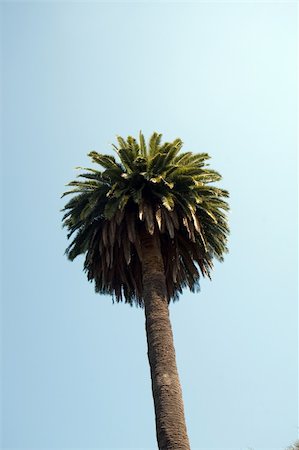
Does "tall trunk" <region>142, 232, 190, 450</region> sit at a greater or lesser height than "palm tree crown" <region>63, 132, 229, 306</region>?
lesser

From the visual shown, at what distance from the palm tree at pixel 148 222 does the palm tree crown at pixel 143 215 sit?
42 millimetres

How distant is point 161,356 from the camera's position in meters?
19.4

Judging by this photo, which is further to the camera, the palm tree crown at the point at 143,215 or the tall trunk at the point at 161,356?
the palm tree crown at the point at 143,215

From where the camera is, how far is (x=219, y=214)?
25094 mm

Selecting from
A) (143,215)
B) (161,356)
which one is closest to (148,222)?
(143,215)

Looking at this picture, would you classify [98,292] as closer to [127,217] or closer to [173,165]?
[127,217]

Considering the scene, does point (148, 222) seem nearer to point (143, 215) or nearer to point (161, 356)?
point (143, 215)

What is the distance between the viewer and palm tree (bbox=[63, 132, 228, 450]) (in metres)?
22.5

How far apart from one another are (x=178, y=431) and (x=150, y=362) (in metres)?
2.87

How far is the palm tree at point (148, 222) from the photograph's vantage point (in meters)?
22.5

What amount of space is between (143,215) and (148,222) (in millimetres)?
625

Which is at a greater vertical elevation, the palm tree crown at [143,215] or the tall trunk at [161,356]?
the palm tree crown at [143,215]

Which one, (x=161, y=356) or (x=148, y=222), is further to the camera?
(x=148, y=222)

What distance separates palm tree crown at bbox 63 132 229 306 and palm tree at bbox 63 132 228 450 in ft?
0.14
